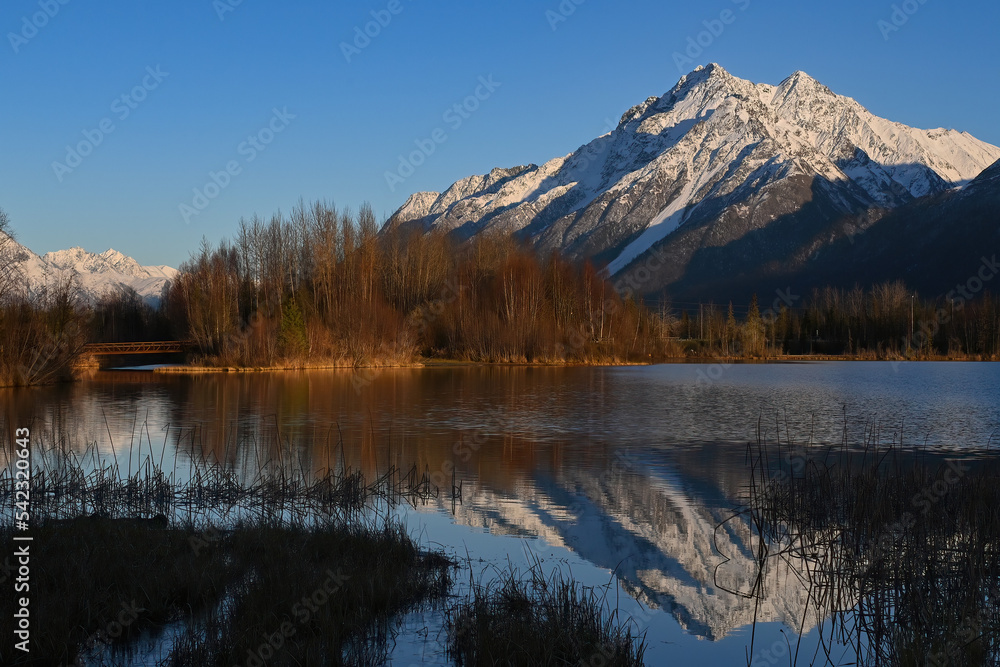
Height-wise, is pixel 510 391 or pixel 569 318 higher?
pixel 569 318

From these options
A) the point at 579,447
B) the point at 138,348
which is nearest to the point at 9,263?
the point at 579,447

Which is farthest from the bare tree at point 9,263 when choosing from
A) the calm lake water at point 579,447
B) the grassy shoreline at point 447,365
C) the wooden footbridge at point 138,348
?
the wooden footbridge at point 138,348

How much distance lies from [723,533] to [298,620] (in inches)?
225

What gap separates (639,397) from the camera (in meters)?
30.2

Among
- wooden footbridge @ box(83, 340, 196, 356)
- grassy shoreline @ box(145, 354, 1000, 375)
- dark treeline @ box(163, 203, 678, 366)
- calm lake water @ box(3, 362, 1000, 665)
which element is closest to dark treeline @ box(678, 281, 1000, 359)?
grassy shoreline @ box(145, 354, 1000, 375)

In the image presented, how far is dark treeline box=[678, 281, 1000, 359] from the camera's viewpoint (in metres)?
84.3

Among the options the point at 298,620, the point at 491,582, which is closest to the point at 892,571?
the point at 491,582

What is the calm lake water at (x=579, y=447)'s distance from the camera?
7398 mm

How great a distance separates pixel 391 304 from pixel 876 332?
70.0m

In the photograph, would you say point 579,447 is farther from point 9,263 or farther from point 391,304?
point 391,304

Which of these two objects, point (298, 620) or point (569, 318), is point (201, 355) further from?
point (298, 620)

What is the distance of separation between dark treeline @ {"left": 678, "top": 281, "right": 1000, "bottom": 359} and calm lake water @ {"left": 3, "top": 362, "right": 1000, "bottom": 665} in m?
51.8

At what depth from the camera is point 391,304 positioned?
201ft

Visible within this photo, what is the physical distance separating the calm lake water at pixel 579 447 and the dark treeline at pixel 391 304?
12918 mm
